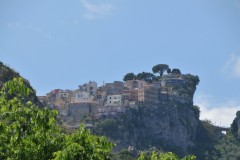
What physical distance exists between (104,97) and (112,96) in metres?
2.39

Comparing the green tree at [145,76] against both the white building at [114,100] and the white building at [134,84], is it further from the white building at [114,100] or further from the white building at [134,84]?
the white building at [114,100]

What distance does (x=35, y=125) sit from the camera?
41.9ft

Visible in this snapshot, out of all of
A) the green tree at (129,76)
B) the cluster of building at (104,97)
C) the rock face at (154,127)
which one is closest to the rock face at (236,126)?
the rock face at (154,127)

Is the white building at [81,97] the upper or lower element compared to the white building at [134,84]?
lower

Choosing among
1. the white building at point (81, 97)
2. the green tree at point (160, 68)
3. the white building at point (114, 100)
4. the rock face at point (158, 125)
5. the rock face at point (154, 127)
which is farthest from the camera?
the green tree at point (160, 68)

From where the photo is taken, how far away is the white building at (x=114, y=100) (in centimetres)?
12381

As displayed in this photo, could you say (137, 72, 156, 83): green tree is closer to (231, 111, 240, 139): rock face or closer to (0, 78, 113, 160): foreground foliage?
(231, 111, 240, 139): rock face

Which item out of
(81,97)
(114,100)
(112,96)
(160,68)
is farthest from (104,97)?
(160,68)

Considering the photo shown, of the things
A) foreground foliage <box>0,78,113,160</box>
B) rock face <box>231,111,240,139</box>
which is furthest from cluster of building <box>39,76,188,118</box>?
foreground foliage <box>0,78,113,160</box>

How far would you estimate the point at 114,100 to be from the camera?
12731 centimetres

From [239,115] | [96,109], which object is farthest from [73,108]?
[239,115]

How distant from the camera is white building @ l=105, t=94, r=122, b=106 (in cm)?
12381

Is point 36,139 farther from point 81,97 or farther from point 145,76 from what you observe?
point 145,76

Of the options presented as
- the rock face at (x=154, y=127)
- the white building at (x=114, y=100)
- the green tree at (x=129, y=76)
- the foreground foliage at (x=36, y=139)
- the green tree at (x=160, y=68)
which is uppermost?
the green tree at (x=160, y=68)
